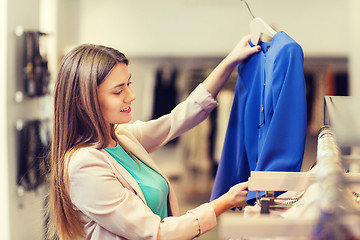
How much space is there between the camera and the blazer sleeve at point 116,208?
1449 millimetres

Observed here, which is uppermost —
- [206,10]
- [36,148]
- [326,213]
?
[206,10]

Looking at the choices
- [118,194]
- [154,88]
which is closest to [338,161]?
[118,194]

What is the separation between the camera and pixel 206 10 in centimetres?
494

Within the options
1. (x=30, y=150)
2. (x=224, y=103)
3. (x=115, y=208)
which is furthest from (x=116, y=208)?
(x=224, y=103)

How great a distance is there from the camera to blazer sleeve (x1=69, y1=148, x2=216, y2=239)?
4.75 ft

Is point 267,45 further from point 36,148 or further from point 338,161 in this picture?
point 36,148

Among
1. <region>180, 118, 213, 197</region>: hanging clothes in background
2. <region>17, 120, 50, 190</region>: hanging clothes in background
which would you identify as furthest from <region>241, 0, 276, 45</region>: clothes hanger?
<region>180, 118, 213, 197</region>: hanging clothes in background

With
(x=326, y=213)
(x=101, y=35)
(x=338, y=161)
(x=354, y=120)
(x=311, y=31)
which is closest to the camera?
(x=326, y=213)

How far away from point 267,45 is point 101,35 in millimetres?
3753

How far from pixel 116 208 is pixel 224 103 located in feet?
10.4

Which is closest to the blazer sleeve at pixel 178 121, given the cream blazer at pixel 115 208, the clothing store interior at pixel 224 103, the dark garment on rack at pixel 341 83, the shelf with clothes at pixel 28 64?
the clothing store interior at pixel 224 103

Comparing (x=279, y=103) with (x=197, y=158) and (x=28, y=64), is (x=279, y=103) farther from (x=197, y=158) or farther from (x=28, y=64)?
(x=197, y=158)

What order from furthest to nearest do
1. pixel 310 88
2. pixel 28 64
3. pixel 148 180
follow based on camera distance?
pixel 310 88 < pixel 28 64 < pixel 148 180

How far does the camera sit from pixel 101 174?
1.47m
